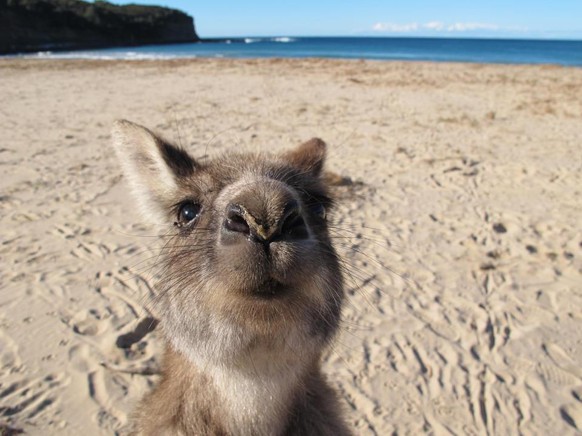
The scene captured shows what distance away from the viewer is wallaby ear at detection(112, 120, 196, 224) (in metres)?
3.23

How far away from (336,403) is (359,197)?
5.47m

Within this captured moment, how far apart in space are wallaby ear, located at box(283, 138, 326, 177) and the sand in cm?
80

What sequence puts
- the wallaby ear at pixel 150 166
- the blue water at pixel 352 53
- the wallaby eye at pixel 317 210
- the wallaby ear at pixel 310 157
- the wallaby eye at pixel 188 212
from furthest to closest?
the blue water at pixel 352 53 → the wallaby ear at pixel 310 157 → the wallaby ear at pixel 150 166 → the wallaby eye at pixel 317 210 → the wallaby eye at pixel 188 212

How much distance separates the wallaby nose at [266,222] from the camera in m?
2.10

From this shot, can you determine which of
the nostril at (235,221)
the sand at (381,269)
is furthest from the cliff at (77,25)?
the nostril at (235,221)

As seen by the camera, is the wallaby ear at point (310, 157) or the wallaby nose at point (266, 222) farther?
the wallaby ear at point (310, 157)

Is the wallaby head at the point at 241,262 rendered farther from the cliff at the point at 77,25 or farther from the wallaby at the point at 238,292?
the cliff at the point at 77,25

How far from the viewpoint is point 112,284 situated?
5.73 m

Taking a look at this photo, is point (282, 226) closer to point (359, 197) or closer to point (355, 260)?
point (355, 260)

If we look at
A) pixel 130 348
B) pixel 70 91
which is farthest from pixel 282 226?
pixel 70 91

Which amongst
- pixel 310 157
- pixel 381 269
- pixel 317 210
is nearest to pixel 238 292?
pixel 317 210

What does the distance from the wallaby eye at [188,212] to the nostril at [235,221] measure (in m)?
0.72

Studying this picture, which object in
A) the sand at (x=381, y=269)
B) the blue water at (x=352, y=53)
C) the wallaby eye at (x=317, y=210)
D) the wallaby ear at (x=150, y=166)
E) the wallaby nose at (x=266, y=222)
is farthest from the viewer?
the blue water at (x=352, y=53)

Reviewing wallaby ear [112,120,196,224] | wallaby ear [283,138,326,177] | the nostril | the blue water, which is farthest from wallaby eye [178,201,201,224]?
the blue water
